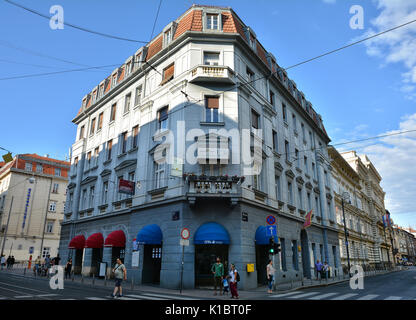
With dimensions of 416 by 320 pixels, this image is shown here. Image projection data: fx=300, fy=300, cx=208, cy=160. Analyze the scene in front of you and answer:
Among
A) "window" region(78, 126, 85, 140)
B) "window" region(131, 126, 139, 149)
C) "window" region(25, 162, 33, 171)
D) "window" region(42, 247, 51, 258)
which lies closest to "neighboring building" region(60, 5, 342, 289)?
"window" region(131, 126, 139, 149)

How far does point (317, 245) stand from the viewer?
98.1 ft

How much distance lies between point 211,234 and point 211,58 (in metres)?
12.4

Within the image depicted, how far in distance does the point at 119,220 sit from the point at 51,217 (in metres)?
36.7

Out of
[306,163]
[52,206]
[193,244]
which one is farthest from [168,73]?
[52,206]

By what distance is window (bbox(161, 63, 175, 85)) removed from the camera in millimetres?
22672

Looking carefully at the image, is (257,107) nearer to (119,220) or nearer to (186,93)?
(186,93)

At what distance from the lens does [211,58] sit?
21.6 metres

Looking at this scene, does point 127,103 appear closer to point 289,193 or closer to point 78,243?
point 78,243

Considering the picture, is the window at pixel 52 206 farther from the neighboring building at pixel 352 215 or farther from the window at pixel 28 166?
the neighboring building at pixel 352 215

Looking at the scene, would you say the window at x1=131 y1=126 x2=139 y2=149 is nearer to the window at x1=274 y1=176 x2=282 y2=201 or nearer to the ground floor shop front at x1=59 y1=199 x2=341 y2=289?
the ground floor shop front at x1=59 y1=199 x2=341 y2=289

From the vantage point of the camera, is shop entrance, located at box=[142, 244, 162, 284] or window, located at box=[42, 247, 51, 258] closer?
shop entrance, located at box=[142, 244, 162, 284]

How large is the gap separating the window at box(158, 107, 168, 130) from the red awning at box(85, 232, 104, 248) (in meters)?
10.6

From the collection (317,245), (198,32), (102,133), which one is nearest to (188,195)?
(198,32)

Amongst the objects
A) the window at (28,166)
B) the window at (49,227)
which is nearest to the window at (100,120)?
the window at (28,166)
